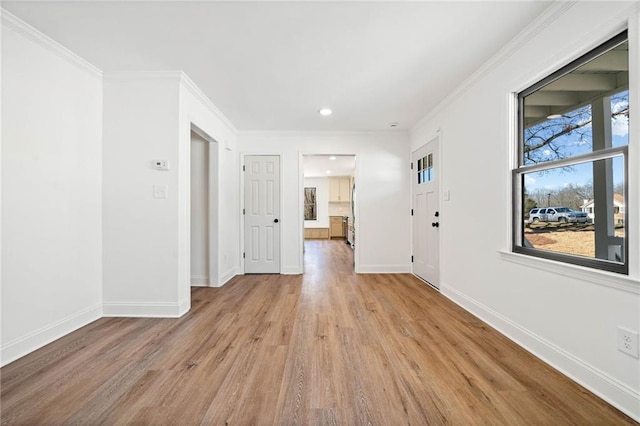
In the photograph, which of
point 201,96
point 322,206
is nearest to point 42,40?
point 201,96

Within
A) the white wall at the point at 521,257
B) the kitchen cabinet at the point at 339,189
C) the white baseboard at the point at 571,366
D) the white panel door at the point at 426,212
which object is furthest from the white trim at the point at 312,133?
the kitchen cabinet at the point at 339,189

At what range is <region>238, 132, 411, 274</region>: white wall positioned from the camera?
4.43m

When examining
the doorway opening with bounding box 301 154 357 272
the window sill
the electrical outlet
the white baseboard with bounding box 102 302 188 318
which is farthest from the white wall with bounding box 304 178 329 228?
the electrical outlet

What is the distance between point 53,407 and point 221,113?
3.24m

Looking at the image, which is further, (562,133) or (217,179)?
(217,179)

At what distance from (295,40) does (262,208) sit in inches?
110

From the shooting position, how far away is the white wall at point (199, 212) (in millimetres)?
3740

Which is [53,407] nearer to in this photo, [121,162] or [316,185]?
[121,162]

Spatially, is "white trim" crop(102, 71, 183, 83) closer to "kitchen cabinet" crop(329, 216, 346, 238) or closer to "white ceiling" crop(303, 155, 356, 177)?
"white ceiling" crop(303, 155, 356, 177)

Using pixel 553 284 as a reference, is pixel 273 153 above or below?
above

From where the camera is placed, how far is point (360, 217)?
445 centimetres

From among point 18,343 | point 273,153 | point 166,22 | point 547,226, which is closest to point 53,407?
point 18,343

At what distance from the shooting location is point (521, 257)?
6.70 feet

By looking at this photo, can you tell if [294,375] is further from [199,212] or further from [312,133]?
[312,133]
